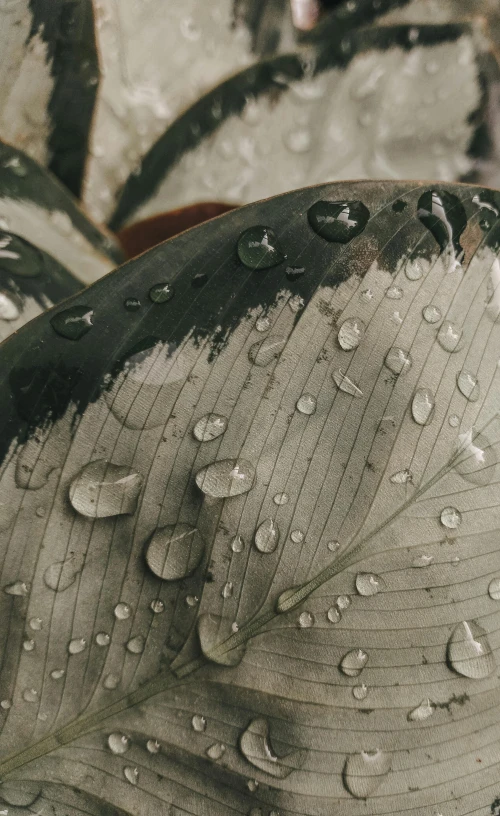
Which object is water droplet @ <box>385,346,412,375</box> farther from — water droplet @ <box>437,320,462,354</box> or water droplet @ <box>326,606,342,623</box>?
water droplet @ <box>326,606,342,623</box>

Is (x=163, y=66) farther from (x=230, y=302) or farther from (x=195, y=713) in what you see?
(x=195, y=713)

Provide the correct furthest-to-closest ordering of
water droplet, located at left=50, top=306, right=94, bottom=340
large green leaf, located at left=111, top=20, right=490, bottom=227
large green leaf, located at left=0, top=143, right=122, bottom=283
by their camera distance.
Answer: large green leaf, located at left=111, top=20, right=490, bottom=227 < large green leaf, located at left=0, top=143, right=122, bottom=283 < water droplet, located at left=50, top=306, right=94, bottom=340

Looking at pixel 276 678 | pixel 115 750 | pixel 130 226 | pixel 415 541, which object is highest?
Result: pixel 130 226

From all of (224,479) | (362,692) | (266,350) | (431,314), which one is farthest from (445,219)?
(362,692)

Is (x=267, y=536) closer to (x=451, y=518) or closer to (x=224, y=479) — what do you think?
(x=224, y=479)

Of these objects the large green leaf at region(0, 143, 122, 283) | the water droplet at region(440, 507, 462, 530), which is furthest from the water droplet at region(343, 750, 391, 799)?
the large green leaf at region(0, 143, 122, 283)

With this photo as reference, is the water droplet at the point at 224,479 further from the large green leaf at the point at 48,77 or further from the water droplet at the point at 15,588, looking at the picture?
the large green leaf at the point at 48,77

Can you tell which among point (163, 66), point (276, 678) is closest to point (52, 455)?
point (276, 678)
